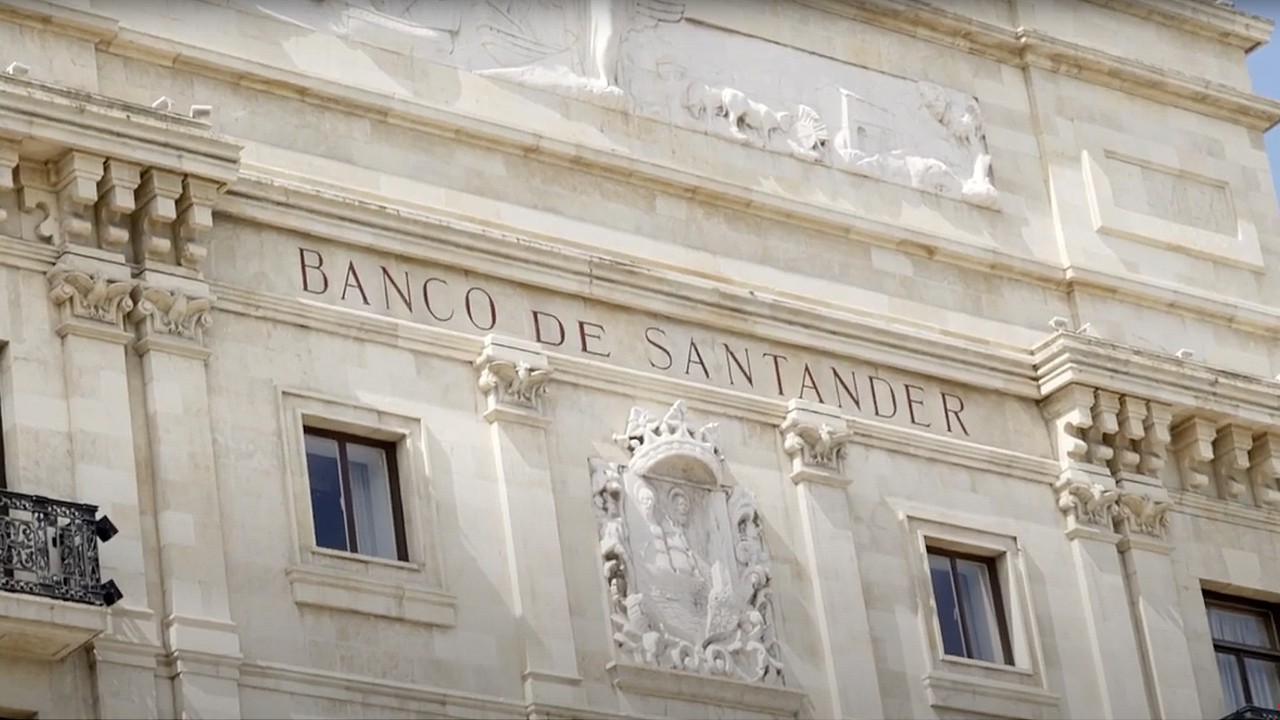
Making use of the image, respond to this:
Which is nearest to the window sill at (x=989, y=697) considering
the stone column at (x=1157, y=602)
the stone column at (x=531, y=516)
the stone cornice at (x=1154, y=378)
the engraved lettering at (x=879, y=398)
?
the stone column at (x=1157, y=602)

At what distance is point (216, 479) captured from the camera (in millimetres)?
23734

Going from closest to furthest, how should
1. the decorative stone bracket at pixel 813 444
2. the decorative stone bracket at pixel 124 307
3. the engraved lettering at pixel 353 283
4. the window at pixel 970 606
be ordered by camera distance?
the decorative stone bracket at pixel 124 307, the engraved lettering at pixel 353 283, the decorative stone bracket at pixel 813 444, the window at pixel 970 606

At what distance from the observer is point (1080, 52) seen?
3144 centimetres

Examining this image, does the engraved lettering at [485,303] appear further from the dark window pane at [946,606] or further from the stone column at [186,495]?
the dark window pane at [946,606]

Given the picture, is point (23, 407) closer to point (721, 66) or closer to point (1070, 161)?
point (721, 66)

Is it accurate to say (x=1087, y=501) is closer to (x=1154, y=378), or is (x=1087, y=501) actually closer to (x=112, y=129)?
(x=1154, y=378)

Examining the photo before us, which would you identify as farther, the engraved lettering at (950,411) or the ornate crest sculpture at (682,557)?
the engraved lettering at (950,411)

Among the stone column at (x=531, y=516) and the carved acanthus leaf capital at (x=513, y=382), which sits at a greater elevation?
the carved acanthus leaf capital at (x=513, y=382)

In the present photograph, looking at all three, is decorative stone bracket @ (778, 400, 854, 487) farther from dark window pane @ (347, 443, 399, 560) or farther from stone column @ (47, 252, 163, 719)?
stone column @ (47, 252, 163, 719)

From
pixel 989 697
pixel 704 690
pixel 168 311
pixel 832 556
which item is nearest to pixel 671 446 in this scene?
pixel 832 556

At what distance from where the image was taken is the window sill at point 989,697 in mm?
26688

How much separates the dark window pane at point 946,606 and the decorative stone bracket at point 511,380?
393 centimetres

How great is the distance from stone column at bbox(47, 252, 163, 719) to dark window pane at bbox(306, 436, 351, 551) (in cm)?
162

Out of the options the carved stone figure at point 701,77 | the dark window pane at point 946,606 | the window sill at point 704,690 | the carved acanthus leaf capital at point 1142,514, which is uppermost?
the carved stone figure at point 701,77
